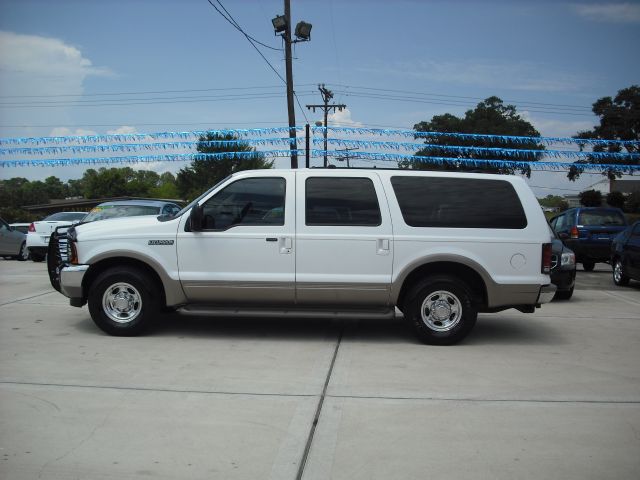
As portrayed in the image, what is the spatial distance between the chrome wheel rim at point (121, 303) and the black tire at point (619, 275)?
10265 mm

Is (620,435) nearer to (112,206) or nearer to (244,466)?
(244,466)

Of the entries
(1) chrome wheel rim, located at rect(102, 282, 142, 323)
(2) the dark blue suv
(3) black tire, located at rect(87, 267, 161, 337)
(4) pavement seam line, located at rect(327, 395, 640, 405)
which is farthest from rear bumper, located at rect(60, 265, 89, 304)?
(2) the dark blue suv

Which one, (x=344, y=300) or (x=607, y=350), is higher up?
(x=344, y=300)

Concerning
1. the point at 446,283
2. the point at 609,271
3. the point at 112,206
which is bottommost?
the point at 609,271

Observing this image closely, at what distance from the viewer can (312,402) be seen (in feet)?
16.0

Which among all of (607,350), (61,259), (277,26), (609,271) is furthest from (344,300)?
(277,26)

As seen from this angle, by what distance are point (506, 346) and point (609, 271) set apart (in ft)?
Result: 38.7

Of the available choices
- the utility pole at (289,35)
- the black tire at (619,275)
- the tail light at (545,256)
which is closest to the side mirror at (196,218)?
the tail light at (545,256)

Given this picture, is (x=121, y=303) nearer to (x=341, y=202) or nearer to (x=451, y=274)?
(x=341, y=202)

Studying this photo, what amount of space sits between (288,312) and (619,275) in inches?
360

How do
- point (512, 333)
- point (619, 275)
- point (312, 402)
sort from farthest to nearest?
point (619, 275) → point (512, 333) → point (312, 402)

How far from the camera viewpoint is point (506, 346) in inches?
276

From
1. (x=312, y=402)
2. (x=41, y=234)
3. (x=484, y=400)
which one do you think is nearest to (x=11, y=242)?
(x=41, y=234)

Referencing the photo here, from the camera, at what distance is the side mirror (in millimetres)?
6715
